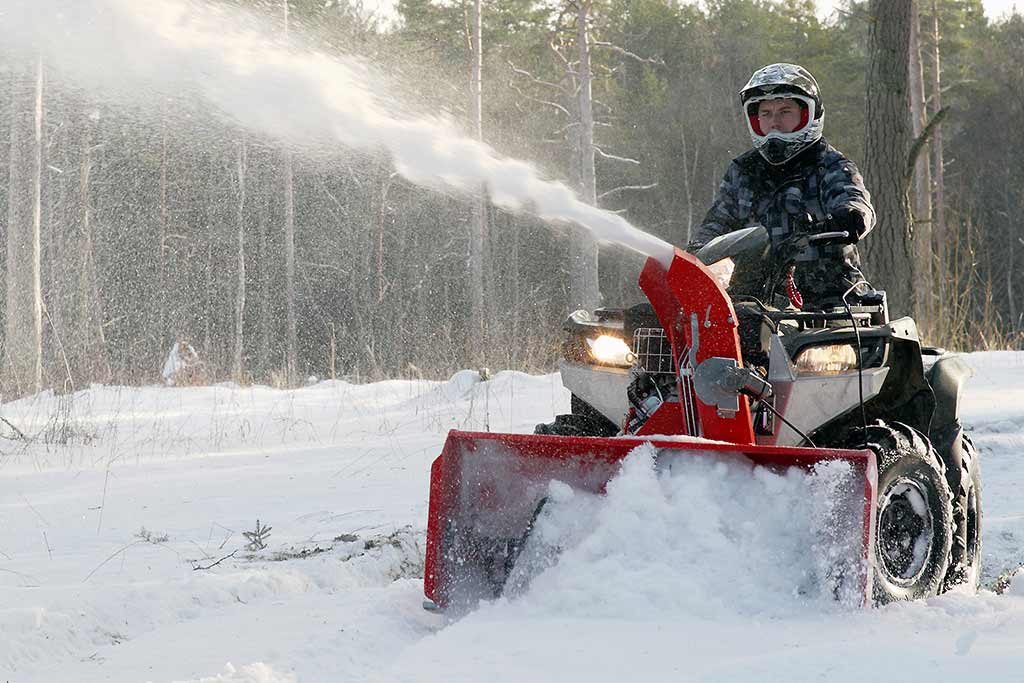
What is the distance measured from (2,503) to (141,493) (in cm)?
72

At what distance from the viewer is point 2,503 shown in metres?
6.22

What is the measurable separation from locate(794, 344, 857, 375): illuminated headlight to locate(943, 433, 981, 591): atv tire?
2.21 ft

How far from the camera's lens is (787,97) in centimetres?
463

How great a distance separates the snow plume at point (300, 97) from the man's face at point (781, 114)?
88 cm

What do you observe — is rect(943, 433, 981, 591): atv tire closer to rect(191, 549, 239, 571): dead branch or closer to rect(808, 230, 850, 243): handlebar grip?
rect(808, 230, 850, 243): handlebar grip

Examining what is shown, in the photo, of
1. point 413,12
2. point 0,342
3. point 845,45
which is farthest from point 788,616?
point 845,45

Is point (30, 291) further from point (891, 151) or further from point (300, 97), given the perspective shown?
point (300, 97)

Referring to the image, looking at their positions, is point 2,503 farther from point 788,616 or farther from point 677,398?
point 788,616

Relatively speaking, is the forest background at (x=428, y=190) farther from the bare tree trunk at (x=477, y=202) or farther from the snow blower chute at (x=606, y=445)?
the snow blower chute at (x=606, y=445)

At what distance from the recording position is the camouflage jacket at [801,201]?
14.8 feet

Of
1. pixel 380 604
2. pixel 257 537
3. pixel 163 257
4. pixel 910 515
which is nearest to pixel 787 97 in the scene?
pixel 910 515

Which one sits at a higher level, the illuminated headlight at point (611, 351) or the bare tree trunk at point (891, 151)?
the bare tree trunk at point (891, 151)

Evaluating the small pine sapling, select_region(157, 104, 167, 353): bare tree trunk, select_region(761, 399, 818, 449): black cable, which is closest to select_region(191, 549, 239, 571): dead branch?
the small pine sapling

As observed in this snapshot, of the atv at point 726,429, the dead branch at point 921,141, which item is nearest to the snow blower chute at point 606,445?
the atv at point 726,429
